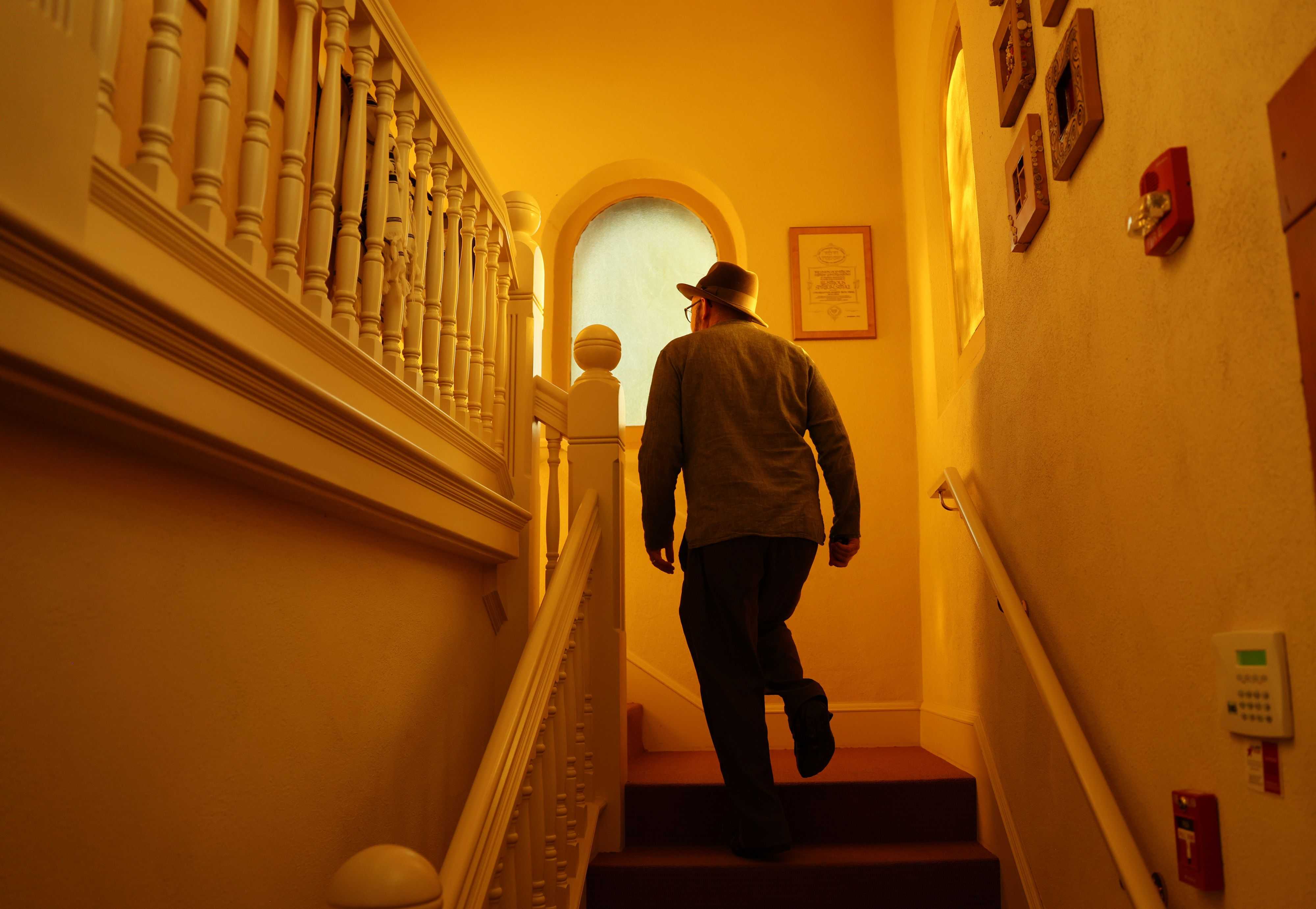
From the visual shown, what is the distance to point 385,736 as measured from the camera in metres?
1.95

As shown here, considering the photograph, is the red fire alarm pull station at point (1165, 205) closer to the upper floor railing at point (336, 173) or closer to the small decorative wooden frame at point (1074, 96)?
the small decorative wooden frame at point (1074, 96)

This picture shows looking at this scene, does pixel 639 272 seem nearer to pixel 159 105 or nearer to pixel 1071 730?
pixel 1071 730

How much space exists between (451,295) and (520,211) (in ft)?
2.31

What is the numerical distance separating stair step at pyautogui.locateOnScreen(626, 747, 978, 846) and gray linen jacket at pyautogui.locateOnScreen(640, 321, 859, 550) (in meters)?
0.67

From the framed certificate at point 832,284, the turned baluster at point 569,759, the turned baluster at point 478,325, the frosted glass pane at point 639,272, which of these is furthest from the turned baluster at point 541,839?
the frosted glass pane at point 639,272

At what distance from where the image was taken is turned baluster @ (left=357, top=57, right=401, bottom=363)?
1.93 metres

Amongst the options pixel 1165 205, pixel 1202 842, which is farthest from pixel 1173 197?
pixel 1202 842

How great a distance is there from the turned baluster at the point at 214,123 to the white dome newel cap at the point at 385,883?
2.69 ft

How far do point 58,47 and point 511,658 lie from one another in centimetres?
200

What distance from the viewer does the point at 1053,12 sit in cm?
199

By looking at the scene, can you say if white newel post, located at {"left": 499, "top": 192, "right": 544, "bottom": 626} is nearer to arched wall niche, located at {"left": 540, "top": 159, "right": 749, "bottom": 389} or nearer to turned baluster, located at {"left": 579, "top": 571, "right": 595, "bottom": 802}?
turned baluster, located at {"left": 579, "top": 571, "right": 595, "bottom": 802}

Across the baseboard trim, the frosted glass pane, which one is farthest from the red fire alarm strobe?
the frosted glass pane

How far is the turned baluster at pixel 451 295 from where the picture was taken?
90.4 inches

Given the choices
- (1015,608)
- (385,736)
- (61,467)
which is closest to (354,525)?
(385,736)
